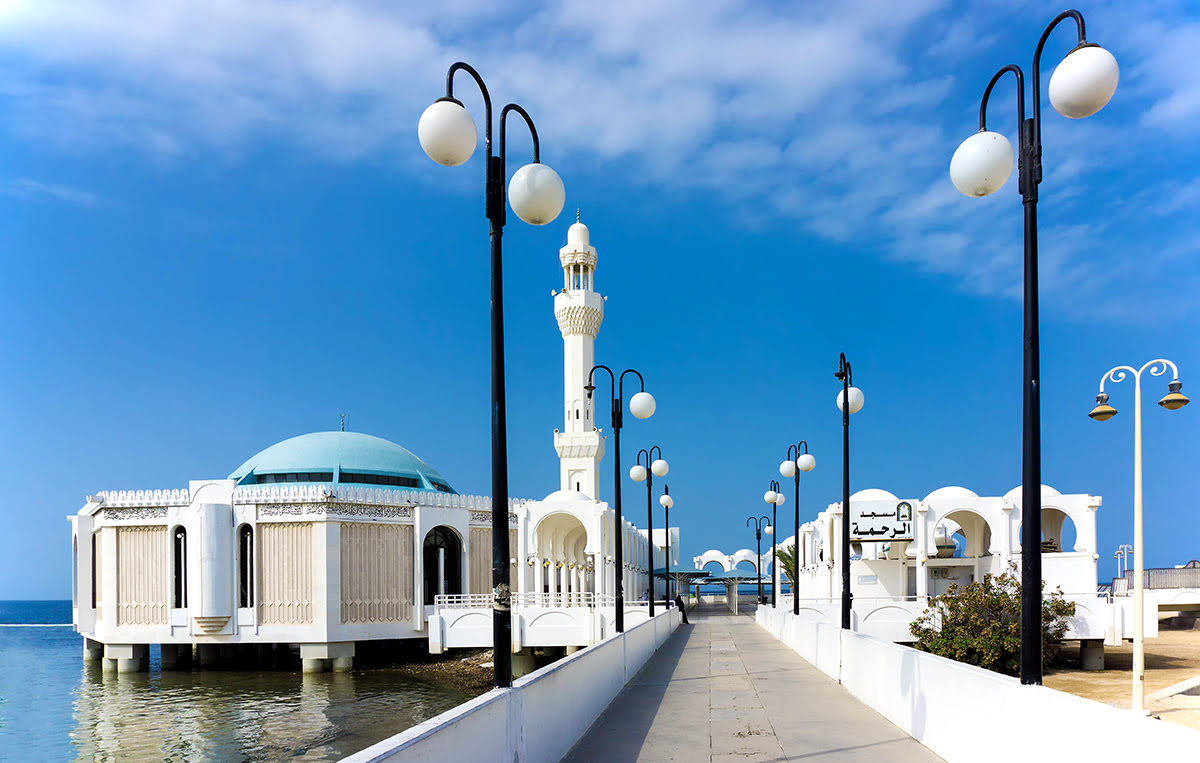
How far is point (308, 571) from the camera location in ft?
130

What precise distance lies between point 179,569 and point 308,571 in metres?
5.92

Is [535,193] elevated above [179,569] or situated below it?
above

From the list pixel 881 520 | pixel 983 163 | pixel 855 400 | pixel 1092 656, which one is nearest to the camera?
pixel 983 163

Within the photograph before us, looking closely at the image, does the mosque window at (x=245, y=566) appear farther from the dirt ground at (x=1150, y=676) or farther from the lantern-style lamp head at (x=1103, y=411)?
the lantern-style lamp head at (x=1103, y=411)

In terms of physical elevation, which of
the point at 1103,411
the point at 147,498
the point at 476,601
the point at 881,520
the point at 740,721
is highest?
the point at 1103,411

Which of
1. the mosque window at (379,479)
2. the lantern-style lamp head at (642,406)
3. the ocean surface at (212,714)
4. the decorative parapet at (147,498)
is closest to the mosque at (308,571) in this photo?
the decorative parapet at (147,498)

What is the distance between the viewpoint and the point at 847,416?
19.3 m

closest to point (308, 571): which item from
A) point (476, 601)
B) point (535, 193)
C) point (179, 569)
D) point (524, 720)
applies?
point (179, 569)

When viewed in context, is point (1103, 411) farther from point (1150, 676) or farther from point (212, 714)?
point (212, 714)

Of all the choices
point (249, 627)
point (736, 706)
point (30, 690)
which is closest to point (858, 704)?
point (736, 706)

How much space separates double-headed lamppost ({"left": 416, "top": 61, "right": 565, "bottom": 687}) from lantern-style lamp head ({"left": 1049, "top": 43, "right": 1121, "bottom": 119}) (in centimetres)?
413

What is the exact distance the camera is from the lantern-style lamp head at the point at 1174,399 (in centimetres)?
1365

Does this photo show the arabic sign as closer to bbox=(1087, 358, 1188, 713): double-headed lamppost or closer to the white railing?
the white railing

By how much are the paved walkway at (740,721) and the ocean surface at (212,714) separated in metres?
10.3
